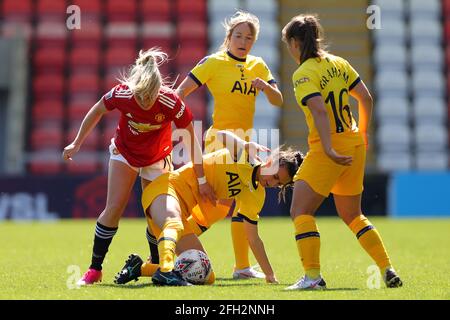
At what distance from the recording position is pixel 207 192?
6.03m

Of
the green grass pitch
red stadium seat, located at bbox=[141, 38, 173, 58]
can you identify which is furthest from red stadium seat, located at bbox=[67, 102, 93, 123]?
the green grass pitch

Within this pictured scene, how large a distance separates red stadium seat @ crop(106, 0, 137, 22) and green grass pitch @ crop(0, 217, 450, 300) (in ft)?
21.0

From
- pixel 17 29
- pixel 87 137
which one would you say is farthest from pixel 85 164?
pixel 17 29

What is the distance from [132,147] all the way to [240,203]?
3.01 ft

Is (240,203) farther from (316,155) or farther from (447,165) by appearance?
(447,165)

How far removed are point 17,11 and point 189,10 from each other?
3747 mm

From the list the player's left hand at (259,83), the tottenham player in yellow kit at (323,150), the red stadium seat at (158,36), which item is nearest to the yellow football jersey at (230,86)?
the player's left hand at (259,83)

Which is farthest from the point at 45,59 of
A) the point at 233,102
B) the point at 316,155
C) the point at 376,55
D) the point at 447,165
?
the point at 316,155

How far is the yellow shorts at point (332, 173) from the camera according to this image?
543 cm

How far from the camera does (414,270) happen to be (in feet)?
22.1

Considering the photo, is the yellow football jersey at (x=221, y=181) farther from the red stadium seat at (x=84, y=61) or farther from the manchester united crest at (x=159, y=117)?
the red stadium seat at (x=84, y=61)

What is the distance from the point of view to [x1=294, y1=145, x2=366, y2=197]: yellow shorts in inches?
214

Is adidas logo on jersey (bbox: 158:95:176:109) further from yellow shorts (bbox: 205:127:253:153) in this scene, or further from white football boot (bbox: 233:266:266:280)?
white football boot (bbox: 233:266:266:280)

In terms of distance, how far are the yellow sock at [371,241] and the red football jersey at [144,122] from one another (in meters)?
1.31
